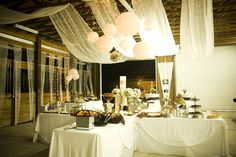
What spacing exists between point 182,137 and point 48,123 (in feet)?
8.94

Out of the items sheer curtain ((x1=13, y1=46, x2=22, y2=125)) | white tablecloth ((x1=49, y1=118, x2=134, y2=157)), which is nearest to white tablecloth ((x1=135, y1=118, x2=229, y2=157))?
white tablecloth ((x1=49, y1=118, x2=134, y2=157))

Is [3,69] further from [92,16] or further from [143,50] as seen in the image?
[143,50]

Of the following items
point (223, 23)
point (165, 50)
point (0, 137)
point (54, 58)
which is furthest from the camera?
point (54, 58)

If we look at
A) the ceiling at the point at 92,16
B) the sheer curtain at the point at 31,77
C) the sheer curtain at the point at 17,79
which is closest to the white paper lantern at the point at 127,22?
the ceiling at the point at 92,16

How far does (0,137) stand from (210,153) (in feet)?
14.9

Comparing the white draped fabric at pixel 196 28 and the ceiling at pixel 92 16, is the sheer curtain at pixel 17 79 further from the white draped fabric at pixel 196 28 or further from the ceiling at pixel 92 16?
the white draped fabric at pixel 196 28

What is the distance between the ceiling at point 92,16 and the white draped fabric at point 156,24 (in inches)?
52.6

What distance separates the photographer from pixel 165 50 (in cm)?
404

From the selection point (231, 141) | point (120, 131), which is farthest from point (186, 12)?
point (231, 141)

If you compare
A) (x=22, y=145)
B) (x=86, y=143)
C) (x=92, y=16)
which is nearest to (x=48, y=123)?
(x=22, y=145)

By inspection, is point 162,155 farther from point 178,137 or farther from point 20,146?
point 20,146

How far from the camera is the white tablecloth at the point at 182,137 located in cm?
336

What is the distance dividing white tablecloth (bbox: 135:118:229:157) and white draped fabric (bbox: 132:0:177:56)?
1293 millimetres

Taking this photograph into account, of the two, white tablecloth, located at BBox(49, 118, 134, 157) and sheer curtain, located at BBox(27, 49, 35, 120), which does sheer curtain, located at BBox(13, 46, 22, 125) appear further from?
white tablecloth, located at BBox(49, 118, 134, 157)
